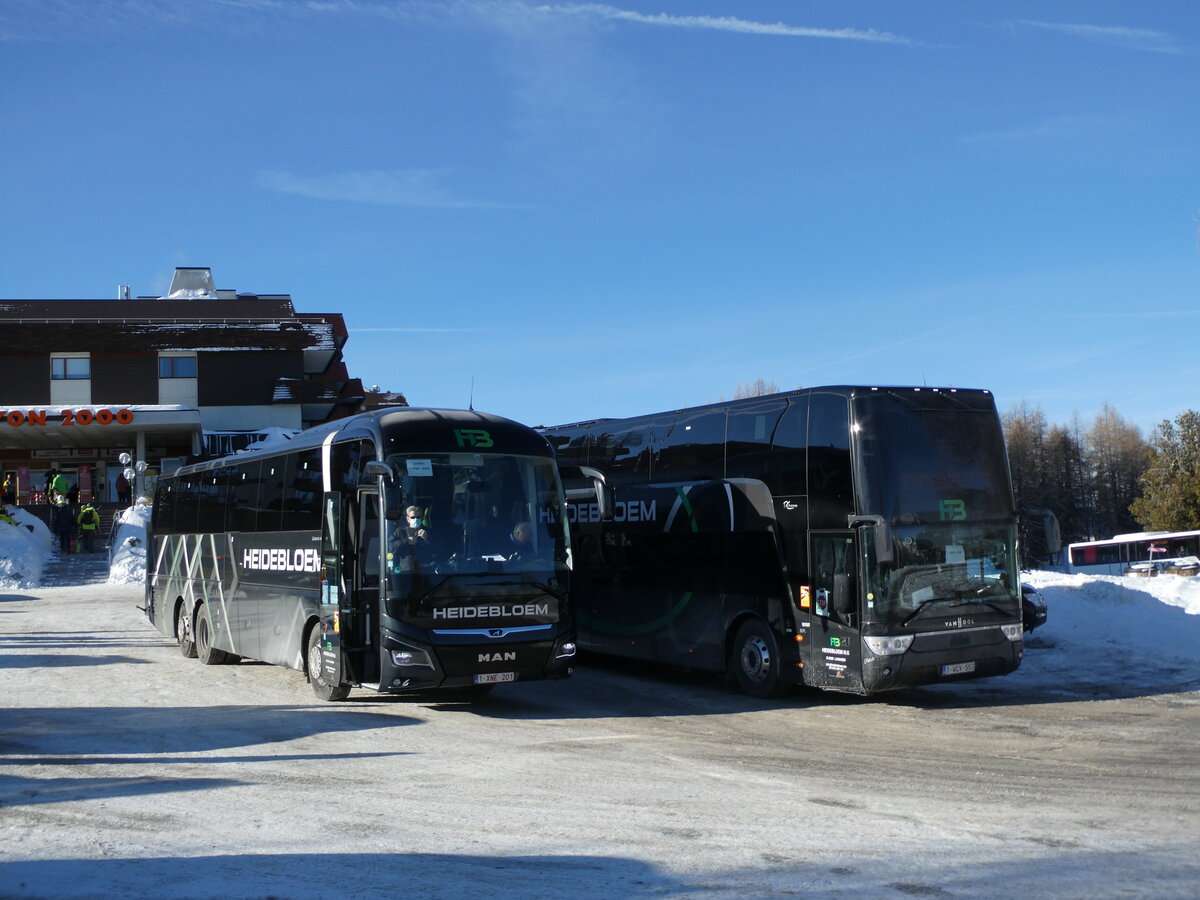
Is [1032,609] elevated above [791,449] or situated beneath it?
situated beneath

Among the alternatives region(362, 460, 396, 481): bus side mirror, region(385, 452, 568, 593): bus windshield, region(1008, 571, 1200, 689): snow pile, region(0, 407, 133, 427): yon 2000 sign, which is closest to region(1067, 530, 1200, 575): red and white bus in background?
region(1008, 571, 1200, 689): snow pile

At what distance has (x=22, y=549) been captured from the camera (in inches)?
1250

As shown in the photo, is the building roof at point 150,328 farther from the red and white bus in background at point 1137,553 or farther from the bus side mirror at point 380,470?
the red and white bus in background at point 1137,553

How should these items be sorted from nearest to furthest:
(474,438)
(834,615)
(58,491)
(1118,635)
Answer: (474,438) → (834,615) → (1118,635) → (58,491)

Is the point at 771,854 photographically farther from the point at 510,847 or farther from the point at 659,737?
the point at 659,737

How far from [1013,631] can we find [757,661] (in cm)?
305

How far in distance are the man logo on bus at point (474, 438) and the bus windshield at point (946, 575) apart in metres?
4.45

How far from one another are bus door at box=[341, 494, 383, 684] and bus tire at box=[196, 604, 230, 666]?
5.71 meters

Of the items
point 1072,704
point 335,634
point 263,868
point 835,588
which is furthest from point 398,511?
point 1072,704

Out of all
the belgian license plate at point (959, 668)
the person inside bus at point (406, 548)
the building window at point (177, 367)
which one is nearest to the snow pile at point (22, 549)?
the building window at point (177, 367)

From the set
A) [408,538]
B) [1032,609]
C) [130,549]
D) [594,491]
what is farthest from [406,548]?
[130,549]

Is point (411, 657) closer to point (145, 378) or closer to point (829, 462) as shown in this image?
point (829, 462)

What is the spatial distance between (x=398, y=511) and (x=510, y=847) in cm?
556

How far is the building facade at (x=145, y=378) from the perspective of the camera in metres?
45.6
